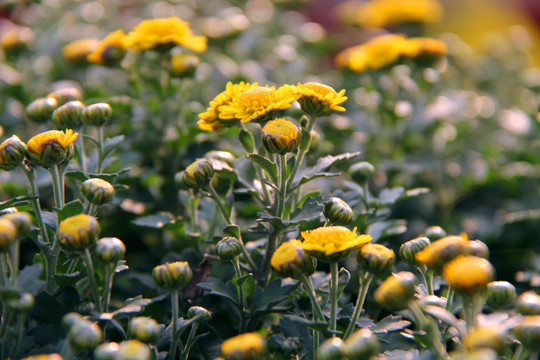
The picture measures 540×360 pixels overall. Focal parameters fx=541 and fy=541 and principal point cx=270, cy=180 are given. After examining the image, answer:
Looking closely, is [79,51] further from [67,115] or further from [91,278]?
Result: [91,278]

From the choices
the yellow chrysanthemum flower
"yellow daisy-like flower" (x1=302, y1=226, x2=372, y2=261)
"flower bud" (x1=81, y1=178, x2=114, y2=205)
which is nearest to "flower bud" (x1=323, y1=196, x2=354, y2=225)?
"yellow daisy-like flower" (x1=302, y1=226, x2=372, y2=261)

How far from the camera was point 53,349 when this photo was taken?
107 cm

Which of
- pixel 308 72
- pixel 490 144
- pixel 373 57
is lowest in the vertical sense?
pixel 490 144

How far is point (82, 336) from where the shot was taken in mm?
900

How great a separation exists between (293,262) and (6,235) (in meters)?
0.51

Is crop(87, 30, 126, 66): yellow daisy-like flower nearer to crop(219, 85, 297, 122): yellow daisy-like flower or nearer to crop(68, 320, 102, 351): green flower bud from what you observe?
crop(219, 85, 297, 122): yellow daisy-like flower

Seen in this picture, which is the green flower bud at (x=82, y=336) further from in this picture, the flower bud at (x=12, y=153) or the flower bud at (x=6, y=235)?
the flower bud at (x=12, y=153)

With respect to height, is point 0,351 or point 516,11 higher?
point 516,11

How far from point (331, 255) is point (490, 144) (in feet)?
5.70

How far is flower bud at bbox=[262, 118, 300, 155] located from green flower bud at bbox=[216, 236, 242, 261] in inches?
8.1

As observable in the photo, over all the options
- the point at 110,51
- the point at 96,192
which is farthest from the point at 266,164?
the point at 110,51

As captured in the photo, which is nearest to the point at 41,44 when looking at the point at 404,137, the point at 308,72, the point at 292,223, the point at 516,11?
the point at 308,72

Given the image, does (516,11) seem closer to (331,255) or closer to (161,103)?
(161,103)

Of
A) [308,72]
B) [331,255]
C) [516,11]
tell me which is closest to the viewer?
[331,255]
